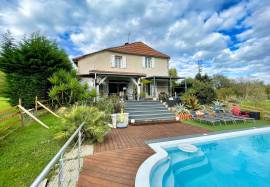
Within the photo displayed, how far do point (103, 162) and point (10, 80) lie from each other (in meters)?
11.1

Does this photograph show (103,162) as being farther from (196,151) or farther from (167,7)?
(167,7)

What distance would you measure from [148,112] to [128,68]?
825cm

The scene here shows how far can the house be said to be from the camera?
16.5 m

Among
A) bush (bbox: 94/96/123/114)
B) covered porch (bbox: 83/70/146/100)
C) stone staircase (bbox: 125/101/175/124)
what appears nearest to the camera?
bush (bbox: 94/96/123/114)

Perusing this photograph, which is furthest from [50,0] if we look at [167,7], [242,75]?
[242,75]

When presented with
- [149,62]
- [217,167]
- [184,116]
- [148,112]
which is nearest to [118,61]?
[149,62]

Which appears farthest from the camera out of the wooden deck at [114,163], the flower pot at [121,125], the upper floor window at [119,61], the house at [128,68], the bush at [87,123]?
the upper floor window at [119,61]

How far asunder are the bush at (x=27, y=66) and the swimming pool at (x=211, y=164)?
416 inches

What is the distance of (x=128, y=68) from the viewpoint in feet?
59.0

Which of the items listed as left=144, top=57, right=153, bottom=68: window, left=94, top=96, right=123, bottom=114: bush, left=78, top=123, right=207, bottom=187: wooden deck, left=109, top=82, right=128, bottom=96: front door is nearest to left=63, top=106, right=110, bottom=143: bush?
left=78, top=123, right=207, bottom=187: wooden deck

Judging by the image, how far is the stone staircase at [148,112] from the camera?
34.4 ft

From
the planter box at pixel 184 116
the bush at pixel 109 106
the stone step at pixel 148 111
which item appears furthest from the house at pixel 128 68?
the planter box at pixel 184 116

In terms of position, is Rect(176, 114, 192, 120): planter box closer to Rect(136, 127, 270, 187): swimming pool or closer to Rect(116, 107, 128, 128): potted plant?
Rect(136, 127, 270, 187): swimming pool

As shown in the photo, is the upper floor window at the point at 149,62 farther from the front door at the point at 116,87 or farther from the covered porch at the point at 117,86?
the front door at the point at 116,87
